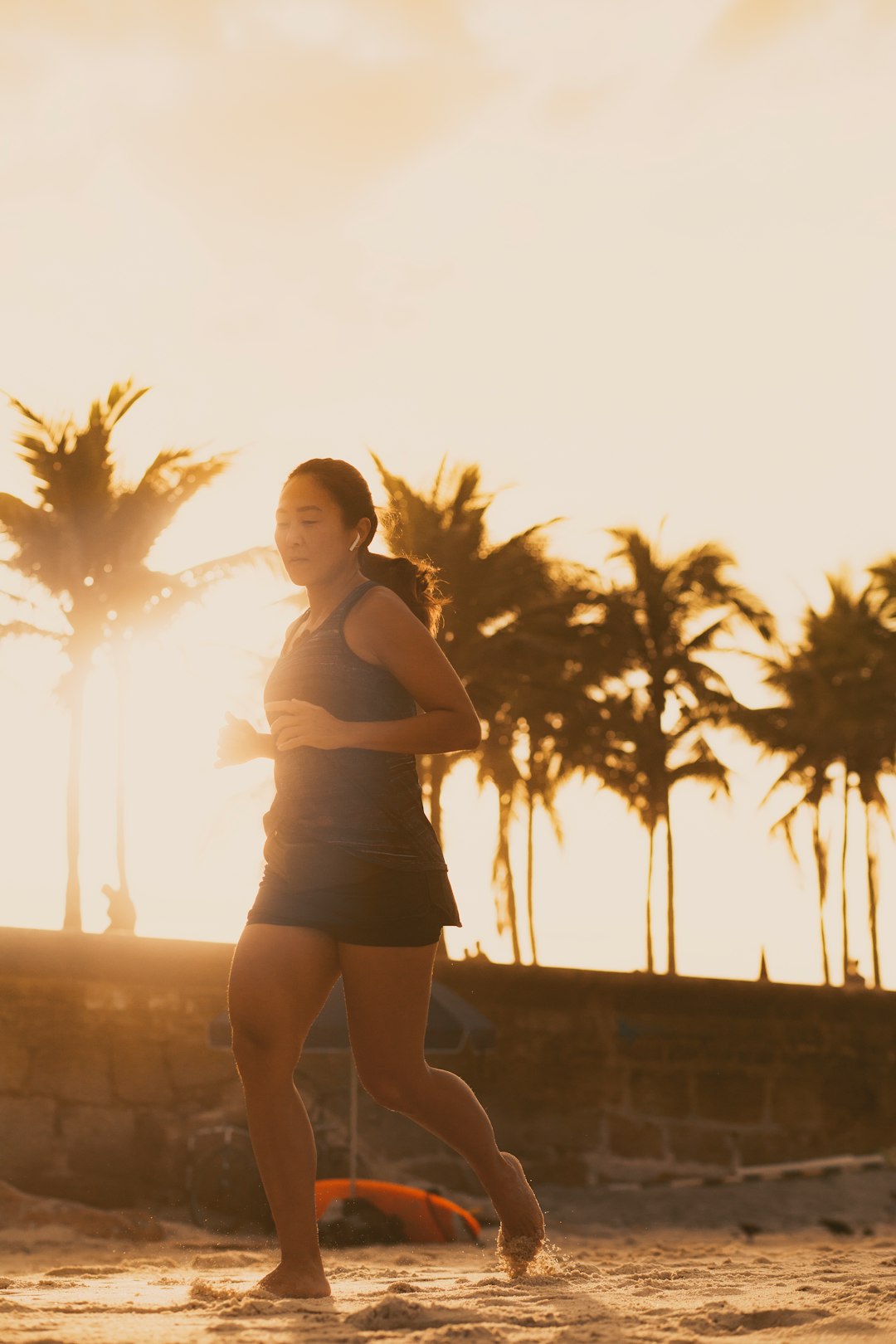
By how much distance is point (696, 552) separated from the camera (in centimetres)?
3269

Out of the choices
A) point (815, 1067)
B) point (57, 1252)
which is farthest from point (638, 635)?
point (57, 1252)

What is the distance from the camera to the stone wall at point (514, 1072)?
30.6ft

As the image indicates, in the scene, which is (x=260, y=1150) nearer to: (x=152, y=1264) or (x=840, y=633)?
(x=152, y=1264)

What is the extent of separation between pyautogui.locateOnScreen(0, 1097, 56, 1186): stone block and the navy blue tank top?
662 centimetres

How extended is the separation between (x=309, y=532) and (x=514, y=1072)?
9.76 meters

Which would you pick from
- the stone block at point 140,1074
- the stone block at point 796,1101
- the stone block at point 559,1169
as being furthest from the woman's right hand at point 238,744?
the stone block at point 796,1101

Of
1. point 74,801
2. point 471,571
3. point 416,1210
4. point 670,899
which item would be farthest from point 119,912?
point 670,899

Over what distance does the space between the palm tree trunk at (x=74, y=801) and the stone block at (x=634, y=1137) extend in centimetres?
1263

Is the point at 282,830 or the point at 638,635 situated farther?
the point at 638,635

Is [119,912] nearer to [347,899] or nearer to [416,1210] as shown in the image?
[416,1210]

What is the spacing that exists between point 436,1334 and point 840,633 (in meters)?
35.7

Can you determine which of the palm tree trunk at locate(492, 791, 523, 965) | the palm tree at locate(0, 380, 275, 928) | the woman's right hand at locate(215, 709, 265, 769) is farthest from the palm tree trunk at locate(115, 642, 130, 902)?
the woman's right hand at locate(215, 709, 265, 769)

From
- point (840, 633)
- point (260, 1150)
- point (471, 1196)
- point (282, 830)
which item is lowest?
point (471, 1196)

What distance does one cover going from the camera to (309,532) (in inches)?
128
